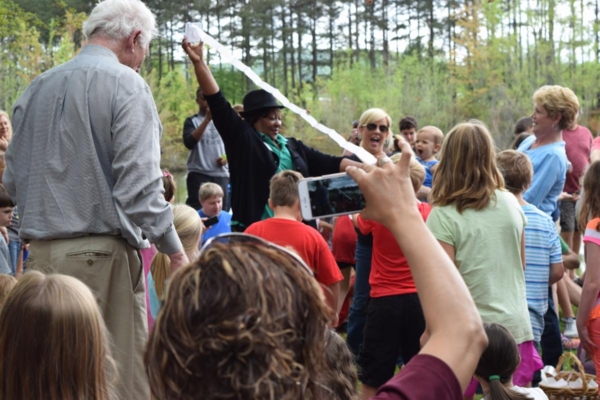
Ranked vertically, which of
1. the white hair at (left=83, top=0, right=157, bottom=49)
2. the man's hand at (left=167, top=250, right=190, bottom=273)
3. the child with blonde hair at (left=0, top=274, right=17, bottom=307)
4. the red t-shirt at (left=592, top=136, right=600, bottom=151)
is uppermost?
the white hair at (left=83, top=0, right=157, bottom=49)

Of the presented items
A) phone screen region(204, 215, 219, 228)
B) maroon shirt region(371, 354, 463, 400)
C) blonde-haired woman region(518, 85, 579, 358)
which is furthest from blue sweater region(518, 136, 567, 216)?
maroon shirt region(371, 354, 463, 400)

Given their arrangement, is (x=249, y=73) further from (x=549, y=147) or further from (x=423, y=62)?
(x=423, y=62)

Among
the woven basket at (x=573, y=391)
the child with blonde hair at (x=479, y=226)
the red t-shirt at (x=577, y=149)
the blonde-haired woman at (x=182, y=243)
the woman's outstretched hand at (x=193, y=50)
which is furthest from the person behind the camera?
the red t-shirt at (x=577, y=149)

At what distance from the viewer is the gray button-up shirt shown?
3740 millimetres

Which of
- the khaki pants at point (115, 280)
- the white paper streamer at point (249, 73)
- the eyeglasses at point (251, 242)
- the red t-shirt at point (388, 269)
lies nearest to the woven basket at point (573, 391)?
the red t-shirt at point (388, 269)

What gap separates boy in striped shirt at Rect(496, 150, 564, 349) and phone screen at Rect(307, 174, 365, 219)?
2832 mm

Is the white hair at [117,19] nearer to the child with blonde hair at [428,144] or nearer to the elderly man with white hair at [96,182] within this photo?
the elderly man with white hair at [96,182]

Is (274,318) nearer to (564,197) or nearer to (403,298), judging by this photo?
(403,298)

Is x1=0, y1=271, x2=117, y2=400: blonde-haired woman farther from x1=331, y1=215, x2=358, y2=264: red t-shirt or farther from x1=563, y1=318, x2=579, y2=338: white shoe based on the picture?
x1=563, y1=318, x2=579, y2=338: white shoe

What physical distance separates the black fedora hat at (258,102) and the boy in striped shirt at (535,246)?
150cm

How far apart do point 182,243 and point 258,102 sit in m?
1.03

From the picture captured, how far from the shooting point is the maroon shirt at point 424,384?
4.55 feet

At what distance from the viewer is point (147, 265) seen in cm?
565

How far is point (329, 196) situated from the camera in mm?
2623
